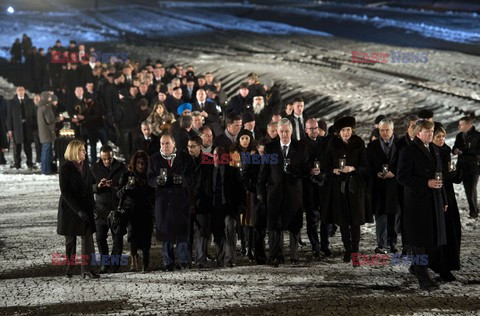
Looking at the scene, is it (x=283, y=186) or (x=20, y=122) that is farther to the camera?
(x=20, y=122)

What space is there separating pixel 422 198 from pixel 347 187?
1705mm

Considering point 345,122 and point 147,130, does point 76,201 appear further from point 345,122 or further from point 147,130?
point 147,130

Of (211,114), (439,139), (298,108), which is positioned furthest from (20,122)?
(439,139)

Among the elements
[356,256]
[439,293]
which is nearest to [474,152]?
[356,256]

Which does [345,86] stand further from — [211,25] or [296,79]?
[211,25]

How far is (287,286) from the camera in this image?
452 inches

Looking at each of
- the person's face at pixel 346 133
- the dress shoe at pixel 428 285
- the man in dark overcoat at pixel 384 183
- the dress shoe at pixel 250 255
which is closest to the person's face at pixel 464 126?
the man in dark overcoat at pixel 384 183

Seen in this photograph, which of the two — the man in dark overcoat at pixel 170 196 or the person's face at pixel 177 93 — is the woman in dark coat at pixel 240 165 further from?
the person's face at pixel 177 93

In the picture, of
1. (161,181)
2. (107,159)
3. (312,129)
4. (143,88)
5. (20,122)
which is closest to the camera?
(161,181)

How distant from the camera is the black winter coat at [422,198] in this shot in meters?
11.7

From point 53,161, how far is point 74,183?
11.3 metres

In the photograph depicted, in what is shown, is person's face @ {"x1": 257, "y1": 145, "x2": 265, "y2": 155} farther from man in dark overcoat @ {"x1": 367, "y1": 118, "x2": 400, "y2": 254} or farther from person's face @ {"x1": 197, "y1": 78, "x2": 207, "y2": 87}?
person's face @ {"x1": 197, "y1": 78, "x2": 207, "y2": 87}

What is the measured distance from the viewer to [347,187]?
1335 centimetres

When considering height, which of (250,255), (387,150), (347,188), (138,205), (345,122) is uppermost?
(345,122)
